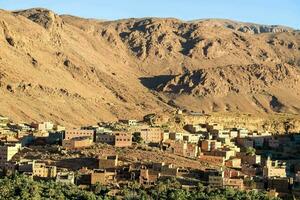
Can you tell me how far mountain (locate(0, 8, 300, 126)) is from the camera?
308 feet

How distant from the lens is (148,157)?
57438 mm

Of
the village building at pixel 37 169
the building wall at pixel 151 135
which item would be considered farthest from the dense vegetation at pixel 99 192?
the building wall at pixel 151 135

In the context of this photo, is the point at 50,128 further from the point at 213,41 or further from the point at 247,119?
the point at 213,41

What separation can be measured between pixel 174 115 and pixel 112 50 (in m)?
48.5

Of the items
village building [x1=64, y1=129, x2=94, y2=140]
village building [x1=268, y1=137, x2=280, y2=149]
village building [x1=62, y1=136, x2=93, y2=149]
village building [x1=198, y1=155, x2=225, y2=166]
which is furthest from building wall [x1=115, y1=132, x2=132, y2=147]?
village building [x1=268, y1=137, x2=280, y2=149]

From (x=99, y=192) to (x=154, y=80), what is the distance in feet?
235

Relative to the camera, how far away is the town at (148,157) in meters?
51.9

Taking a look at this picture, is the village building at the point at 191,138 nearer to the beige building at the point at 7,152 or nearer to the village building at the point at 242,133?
the village building at the point at 242,133

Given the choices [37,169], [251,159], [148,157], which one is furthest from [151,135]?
[37,169]

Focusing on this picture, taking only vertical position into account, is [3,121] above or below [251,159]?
above

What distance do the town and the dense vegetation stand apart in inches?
38.6

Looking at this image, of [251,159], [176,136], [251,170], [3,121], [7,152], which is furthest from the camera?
[3,121]

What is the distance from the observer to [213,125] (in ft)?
253

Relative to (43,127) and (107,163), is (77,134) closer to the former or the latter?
(107,163)
